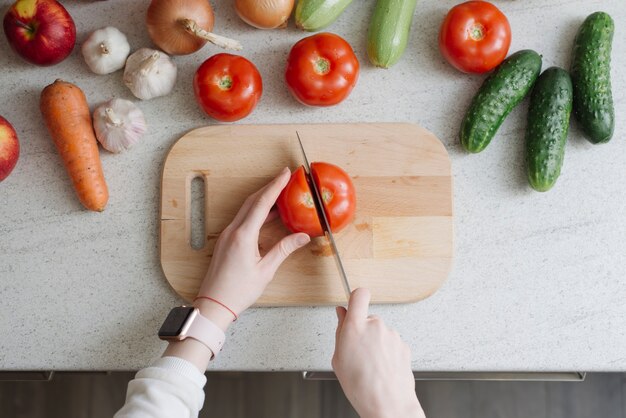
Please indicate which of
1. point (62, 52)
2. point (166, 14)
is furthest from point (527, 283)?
point (62, 52)

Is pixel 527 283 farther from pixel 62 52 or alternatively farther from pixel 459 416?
pixel 62 52

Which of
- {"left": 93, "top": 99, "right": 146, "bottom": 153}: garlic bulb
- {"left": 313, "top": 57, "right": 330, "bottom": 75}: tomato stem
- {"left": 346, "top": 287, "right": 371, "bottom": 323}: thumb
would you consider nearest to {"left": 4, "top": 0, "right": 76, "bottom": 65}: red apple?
{"left": 93, "top": 99, "right": 146, "bottom": 153}: garlic bulb

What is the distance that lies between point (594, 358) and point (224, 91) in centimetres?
90

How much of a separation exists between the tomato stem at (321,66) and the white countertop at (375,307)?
0.10m

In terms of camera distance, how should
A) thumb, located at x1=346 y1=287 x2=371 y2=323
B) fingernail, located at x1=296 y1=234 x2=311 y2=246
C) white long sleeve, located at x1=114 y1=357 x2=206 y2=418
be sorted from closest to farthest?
1. white long sleeve, located at x1=114 y1=357 x2=206 y2=418
2. thumb, located at x1=346 y1=287 x2=371 y2=323
3. fingernail, located at x1=296 y1=234 x2=311 y2=246

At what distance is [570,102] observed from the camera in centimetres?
117

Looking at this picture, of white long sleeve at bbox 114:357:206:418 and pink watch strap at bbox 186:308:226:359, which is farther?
pink watch strap at bbox 186:308:226:359

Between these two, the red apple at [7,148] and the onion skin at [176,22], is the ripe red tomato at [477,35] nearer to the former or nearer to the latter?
the onion skin at [176,22]

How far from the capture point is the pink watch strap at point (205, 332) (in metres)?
1.07

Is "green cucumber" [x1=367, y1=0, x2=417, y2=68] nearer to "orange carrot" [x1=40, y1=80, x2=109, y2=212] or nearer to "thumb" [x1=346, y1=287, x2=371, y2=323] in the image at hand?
"thumb" [x1=346, y1=287, x2=371, y2=323]

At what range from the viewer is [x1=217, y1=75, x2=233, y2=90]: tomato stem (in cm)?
116

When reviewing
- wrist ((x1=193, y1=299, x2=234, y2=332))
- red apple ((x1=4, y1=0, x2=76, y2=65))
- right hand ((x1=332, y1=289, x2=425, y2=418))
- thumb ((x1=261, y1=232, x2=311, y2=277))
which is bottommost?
right hand ((x1=332, y1=289, x2=425, y2=418))

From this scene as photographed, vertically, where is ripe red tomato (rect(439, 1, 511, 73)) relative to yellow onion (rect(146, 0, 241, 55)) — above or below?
above

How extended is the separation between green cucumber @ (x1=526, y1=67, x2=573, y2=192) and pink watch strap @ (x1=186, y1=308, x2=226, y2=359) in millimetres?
682
